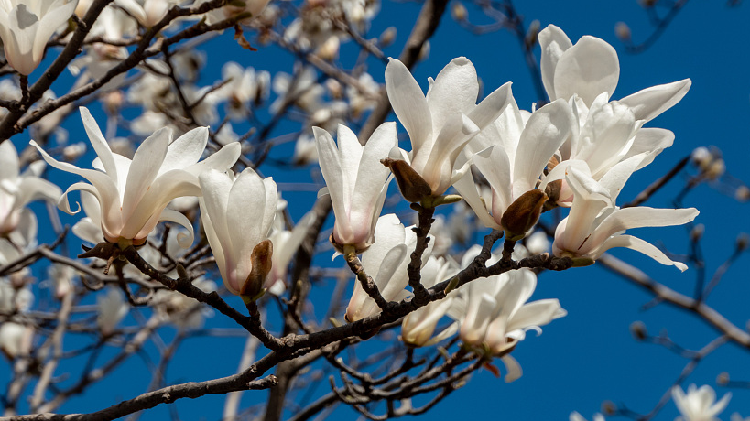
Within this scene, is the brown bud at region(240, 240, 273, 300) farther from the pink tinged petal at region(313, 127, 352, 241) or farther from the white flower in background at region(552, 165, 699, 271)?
the white flower in background at region(552, 165, 699, 271)

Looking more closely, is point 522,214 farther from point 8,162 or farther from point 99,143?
point 8,162

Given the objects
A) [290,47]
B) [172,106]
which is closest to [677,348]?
[290,47]

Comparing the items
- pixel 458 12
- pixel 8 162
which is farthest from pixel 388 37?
pixel 8 162

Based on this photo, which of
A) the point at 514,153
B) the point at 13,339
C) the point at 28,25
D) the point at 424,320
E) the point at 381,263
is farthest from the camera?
the point at 13,339

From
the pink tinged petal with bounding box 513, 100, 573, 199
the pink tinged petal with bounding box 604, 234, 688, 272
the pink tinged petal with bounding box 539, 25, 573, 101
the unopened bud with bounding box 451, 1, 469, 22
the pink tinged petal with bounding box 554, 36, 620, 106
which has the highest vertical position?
the unopened bud with bounding box 451, 1, 469, 22

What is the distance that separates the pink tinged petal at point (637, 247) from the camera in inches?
35.4

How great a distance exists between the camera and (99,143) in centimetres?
89

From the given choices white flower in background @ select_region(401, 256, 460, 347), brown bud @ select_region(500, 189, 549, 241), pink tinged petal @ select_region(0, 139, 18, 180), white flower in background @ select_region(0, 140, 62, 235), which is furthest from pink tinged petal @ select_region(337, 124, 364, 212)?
Answer: pink tinged petal @ select_region(0, 139, 18, 180)

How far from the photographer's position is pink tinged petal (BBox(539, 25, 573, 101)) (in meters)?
1.02

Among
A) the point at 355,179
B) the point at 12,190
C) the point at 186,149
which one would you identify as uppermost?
the point at 12,190

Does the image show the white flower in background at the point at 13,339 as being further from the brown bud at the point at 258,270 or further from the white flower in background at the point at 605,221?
the white flower in background at the point at 605,221

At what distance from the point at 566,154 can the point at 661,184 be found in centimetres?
106

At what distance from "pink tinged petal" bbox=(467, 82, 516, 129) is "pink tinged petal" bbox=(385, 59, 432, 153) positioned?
58 millimetres

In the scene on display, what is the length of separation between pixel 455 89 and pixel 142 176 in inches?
16.7
